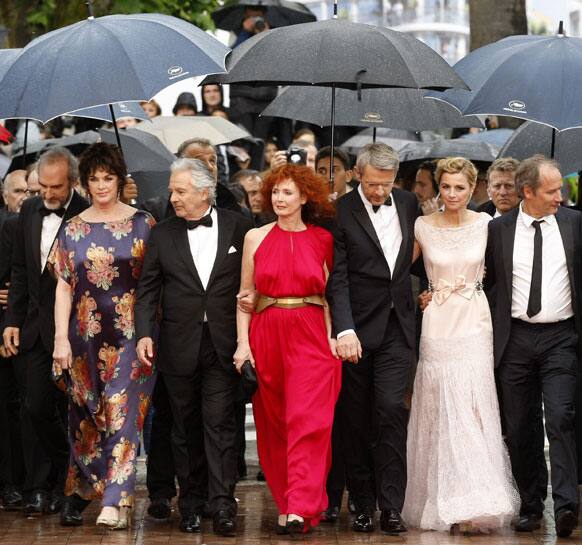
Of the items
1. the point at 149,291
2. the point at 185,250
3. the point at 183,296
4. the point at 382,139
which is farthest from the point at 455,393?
the point at 382,139

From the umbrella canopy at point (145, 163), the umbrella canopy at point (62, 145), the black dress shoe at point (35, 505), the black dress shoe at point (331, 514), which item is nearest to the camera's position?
the black dress shoe at point (331, 514)

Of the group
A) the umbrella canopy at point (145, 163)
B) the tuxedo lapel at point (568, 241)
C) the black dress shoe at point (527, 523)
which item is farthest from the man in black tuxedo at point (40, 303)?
the tuxedo lapel at point (568, 241)

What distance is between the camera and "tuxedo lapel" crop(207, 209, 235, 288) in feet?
33.6

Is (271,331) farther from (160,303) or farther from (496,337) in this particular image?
(496,337)

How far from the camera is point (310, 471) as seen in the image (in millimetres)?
9992

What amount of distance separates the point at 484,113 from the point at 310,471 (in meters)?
2.48

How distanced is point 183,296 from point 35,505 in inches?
71.0

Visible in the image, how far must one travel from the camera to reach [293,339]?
1012cm

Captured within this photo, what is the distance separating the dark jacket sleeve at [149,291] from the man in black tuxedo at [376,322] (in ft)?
3.55

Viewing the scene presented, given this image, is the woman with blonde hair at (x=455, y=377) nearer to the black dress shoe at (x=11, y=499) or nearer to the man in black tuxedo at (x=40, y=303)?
the man in black tuxedo at (x=40, y=303)

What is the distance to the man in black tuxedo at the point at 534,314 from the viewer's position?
10.2 meters

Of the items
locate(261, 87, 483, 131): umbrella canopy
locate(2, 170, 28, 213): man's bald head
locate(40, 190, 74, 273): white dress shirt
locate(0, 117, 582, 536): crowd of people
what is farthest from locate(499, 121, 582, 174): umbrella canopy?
locate(2, 170, 28, 213): man's bald head

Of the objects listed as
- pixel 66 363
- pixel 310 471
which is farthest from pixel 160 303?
pixel 310 471

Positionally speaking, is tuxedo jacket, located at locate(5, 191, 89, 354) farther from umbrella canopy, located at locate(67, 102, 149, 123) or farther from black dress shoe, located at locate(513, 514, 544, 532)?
black dress shoe, located at locate(513, 514, 544, 532)
